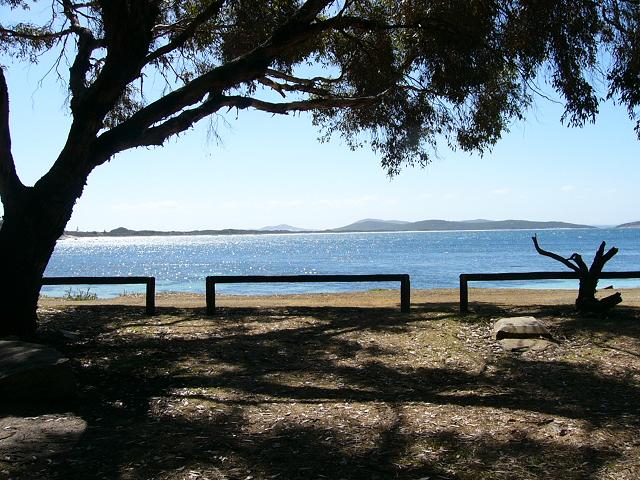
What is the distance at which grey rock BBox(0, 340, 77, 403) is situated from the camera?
6512 millimetres

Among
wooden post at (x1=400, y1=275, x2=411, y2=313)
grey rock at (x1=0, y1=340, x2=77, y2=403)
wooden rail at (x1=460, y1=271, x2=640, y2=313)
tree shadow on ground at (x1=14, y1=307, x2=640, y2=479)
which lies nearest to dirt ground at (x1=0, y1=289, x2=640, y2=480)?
tree shadow on ground at (x1=14, y1=307, x2=640, y2=479)

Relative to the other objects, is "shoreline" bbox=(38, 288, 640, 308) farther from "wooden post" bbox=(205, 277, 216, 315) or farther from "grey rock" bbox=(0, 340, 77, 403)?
"grey rock" bbox=(0, 340, 77, 403)

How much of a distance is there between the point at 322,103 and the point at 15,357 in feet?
25.0

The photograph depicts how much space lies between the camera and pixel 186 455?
5.38m

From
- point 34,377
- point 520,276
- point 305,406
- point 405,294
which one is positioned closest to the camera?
point 34,377

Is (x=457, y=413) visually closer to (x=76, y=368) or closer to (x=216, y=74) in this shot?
(x=76, y=368)

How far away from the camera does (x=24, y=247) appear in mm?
9305

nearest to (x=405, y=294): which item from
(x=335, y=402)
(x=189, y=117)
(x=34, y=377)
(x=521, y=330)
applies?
(x=521, y=330)

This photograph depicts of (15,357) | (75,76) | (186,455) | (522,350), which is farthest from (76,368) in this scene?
(522,350)

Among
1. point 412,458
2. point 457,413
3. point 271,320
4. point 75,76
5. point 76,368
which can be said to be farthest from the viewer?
point 271,320

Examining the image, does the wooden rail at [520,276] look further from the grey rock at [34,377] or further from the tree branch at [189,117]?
the grey rock at [34,377]

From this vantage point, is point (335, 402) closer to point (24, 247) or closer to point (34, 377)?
point (34, 377)

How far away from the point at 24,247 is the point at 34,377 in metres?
3.33

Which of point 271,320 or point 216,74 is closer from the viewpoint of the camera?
point 216,74
